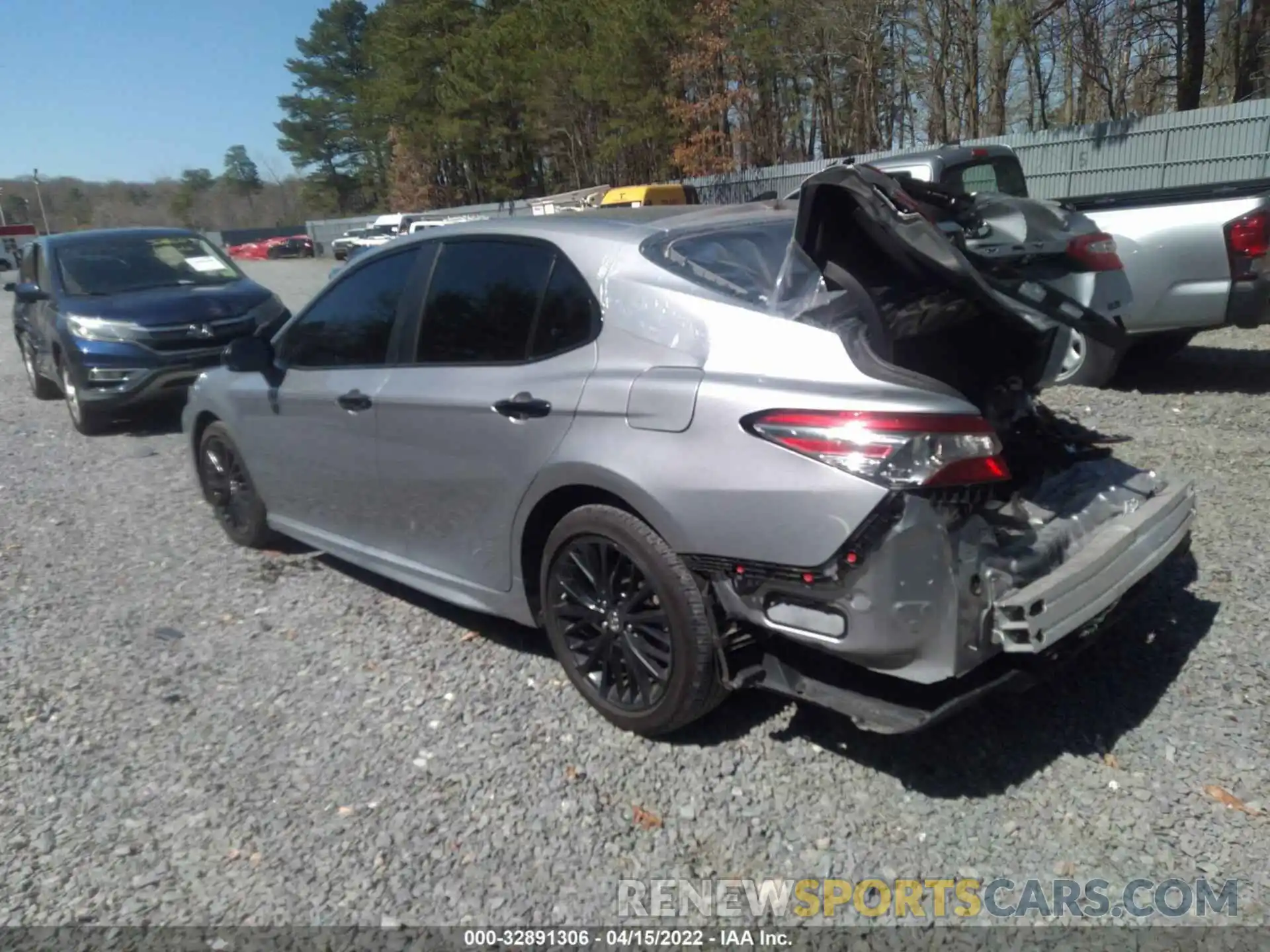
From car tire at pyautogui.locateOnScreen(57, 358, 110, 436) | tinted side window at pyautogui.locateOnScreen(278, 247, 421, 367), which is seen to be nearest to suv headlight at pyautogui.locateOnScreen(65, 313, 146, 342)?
car tire at pyautogui.locateOnScreen(57, 358, 110, 436)

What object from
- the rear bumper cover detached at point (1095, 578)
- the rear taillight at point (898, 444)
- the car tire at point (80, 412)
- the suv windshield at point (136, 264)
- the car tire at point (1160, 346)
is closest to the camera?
the rear taillight at point (898, 444)

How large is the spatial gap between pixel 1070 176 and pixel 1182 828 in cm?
1831

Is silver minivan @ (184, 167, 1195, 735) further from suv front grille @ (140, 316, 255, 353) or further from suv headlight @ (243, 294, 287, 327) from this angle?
suv headlight @ (243, 294, 287, 327)

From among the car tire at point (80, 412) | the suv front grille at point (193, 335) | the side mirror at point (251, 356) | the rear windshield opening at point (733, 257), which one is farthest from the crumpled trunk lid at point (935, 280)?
the car tire at point (80, 412)

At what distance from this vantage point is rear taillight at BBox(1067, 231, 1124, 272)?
3816 millimetres

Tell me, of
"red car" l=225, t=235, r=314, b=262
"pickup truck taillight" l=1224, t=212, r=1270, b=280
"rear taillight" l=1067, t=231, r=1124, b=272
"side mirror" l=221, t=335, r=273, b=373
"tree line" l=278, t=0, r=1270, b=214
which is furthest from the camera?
"red car" l=225, t=235, r=314, b=262

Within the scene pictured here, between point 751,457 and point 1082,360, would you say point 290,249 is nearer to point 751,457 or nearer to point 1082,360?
point 1082,360

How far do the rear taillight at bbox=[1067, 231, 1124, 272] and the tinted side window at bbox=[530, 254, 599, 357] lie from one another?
176cm

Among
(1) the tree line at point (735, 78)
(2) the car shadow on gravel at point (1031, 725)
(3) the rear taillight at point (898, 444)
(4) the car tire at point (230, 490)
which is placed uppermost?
(1) the tree line at point (735, 78)

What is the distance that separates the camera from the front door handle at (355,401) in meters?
4.32

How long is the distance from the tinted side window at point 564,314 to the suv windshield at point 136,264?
7185mm

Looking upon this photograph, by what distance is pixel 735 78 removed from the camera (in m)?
31.1

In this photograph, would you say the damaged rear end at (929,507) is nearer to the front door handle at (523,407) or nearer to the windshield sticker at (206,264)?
the front door handle at (523,407)

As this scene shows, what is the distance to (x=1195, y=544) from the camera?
187 inches
